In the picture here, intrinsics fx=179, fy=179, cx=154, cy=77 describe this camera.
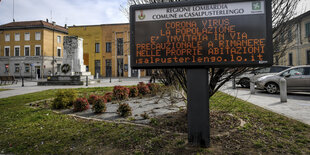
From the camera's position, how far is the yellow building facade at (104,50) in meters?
41.7

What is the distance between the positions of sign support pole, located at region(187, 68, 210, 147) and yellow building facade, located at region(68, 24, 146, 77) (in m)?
38.1

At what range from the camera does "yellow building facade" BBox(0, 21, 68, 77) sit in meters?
43.6

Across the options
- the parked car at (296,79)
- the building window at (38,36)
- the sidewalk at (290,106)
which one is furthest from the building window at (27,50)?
the parked car at (296,79)

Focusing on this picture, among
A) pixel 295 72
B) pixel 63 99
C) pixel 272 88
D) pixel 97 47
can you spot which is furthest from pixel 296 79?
pixel 97 47

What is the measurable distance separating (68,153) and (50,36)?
50.9 metres

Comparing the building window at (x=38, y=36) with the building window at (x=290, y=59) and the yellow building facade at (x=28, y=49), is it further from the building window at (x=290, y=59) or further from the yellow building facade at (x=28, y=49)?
the building window at (x=290, y=59)

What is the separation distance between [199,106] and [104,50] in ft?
138

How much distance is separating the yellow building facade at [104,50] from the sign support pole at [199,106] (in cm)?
3806

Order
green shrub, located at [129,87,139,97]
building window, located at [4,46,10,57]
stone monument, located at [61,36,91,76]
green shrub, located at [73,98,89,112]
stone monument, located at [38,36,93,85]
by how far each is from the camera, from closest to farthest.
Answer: green shrub, located at [73,98,89,112]
green shrub, located at [129,87,139,97]
stone monument, located at [38,36,93,85]
stone monument, located at [61,36,91,76]
building window, located at [4,46,10,57]

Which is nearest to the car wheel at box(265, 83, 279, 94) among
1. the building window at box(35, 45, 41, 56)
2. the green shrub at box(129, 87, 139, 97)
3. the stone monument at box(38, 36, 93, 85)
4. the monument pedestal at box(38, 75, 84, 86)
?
the green shrub at box(129, 87, 139, 97)

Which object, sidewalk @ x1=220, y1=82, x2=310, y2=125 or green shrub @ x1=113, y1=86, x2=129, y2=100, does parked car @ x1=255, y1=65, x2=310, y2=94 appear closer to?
sidewalk @ x1=220, y1=82, x2=310, y2=125

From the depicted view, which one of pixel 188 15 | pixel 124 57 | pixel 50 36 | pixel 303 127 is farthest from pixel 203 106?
pixel 50 36

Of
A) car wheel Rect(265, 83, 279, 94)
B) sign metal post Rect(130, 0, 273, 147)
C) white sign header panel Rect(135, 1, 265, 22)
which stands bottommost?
car wheel Rect(265, 83, 279, 94)

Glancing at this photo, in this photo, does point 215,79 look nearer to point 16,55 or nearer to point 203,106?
point 203,106
